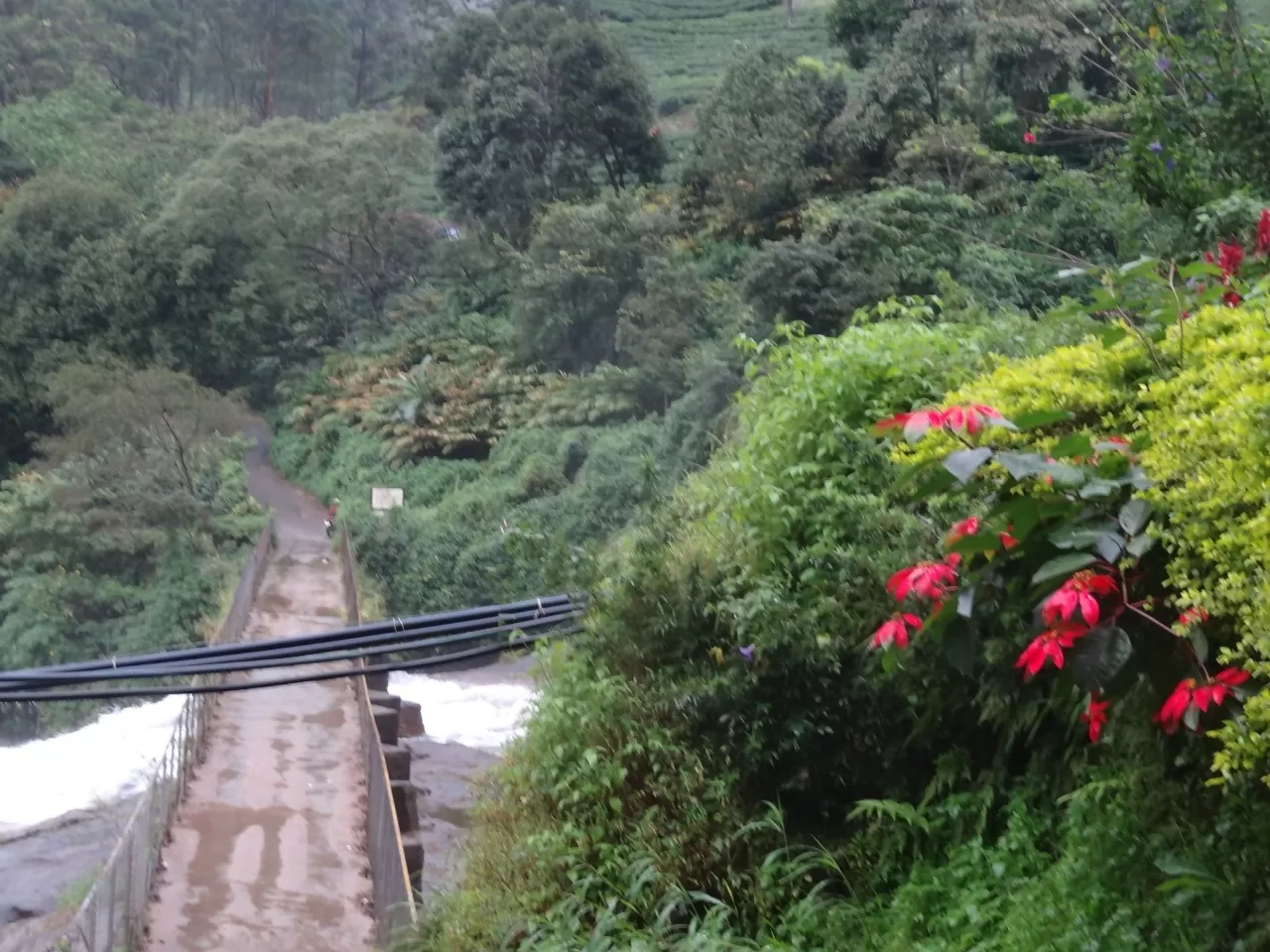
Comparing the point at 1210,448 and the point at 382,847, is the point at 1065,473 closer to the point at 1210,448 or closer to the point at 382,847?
the point at 1210,448

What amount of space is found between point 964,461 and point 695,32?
48.6 meters

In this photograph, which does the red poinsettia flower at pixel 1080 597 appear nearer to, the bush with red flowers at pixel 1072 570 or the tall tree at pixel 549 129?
the bush with red flowers at pixel 1072 570

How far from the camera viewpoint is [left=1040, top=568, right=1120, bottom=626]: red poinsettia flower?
1957 mm

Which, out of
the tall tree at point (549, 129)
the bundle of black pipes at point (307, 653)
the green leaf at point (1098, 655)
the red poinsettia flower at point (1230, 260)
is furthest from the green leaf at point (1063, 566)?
the tall tree at point (549, 129)

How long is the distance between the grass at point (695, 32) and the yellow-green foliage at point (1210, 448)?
1471 inches

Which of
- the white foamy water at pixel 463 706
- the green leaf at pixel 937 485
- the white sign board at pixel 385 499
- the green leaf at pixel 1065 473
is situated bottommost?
the white foamy water at pixel 463 706

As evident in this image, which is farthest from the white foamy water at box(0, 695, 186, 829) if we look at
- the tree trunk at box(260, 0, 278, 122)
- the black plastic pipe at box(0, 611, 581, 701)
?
the tree trunk at box(260, 0, 278, 122)

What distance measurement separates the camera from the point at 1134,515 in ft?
6.93

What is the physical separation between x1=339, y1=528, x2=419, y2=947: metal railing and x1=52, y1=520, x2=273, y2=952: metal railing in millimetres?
1404

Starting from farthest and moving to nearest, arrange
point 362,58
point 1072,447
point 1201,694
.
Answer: point 362,58 → point 1072,447 → point 1201,694

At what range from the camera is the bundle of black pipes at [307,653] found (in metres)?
3.67

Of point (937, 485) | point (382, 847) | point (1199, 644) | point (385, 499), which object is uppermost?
point (937, 485)

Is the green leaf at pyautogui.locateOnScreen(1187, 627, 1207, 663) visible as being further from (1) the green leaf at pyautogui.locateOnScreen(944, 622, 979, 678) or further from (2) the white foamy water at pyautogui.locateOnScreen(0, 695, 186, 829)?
(2) the white foamy water at pyautogui.locateOnScreen(0, 695, 186, 829)

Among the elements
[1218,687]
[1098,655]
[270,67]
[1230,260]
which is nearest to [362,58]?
[270,67]
